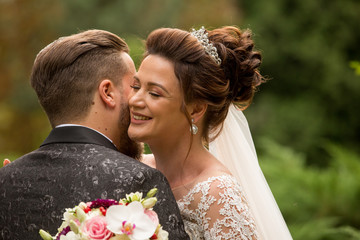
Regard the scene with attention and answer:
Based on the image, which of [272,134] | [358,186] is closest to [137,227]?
[358,186]

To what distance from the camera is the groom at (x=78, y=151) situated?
3164 mm

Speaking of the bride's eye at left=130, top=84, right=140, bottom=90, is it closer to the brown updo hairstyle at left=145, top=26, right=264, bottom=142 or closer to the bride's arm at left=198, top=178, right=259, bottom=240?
the brown updo hairstyle at left=145, top=26, right=264, bottom=142

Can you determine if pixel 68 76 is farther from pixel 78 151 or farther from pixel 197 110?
pixel 197 110

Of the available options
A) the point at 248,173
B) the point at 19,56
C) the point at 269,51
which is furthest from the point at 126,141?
the point at 269,51

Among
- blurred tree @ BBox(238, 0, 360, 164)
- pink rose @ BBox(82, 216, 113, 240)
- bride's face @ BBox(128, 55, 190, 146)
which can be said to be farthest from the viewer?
blurred tree @ BBox(238, 0, 360, 164)

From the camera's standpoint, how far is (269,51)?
17.6m

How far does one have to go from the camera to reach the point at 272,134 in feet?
52.1

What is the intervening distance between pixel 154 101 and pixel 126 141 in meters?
0.46

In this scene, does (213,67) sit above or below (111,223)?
above

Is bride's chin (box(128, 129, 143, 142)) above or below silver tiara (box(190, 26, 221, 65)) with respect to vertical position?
below

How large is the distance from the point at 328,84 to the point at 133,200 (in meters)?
14.7

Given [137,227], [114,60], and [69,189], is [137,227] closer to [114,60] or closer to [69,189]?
[69,189]

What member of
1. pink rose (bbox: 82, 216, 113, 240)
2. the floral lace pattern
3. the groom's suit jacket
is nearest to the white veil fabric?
the floral lace pattern

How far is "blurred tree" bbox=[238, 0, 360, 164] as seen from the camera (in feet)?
53.0
